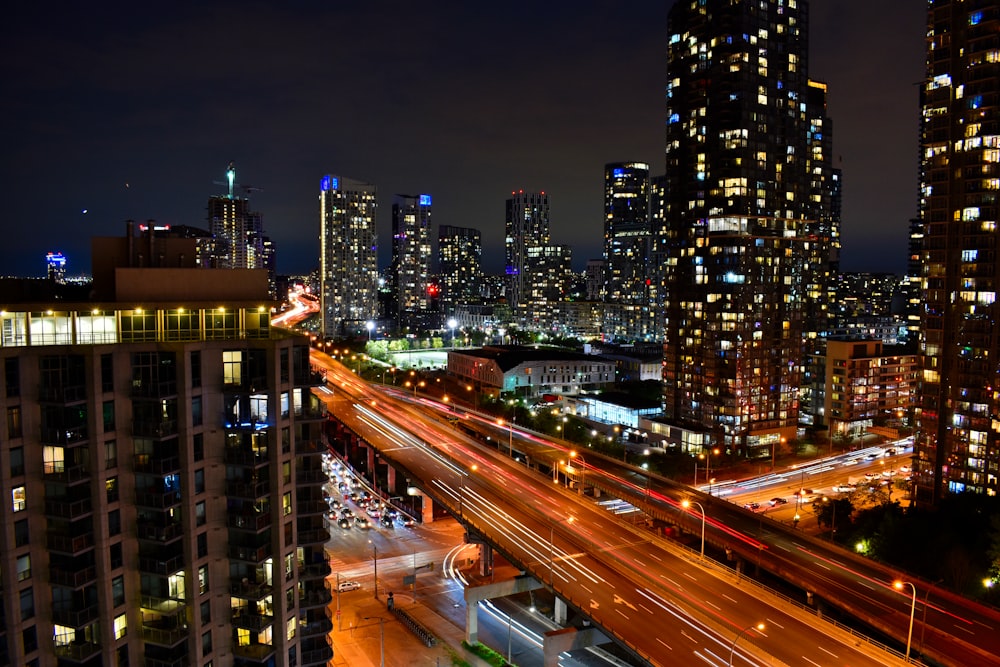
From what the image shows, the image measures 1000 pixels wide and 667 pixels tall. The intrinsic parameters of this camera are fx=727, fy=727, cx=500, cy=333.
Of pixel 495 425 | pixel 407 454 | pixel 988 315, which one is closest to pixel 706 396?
pixel 495 425

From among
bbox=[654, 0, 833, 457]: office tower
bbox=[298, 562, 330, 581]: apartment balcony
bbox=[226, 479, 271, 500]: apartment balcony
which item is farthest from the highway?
bbox=[654, 0, 833, 457]: office tower

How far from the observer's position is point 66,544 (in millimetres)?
32312

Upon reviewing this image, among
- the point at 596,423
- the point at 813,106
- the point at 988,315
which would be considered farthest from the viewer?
the point at 813,106

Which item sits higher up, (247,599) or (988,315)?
(988,315)

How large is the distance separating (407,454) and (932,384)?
57.8 m

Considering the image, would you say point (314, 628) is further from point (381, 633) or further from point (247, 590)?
point (381, 633)

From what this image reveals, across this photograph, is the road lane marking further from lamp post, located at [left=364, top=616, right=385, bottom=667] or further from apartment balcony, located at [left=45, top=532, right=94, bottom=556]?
apartment balcony, located at [left=45, top=532, right=94, bottom=556]

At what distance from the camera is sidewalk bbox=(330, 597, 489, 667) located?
52.1m

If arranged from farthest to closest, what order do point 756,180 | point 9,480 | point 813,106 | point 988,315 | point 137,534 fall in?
point 813,106 < point 756,180 < point 988,315 < point 137,534 < point 9,480

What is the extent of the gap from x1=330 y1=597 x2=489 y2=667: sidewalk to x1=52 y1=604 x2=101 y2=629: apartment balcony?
2168 centimetres

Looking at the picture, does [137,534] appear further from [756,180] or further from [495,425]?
[756,180]

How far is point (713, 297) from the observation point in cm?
10656

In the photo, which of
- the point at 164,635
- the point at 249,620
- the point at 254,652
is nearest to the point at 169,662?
the point at 164,635

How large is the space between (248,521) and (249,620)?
16.9 ft
